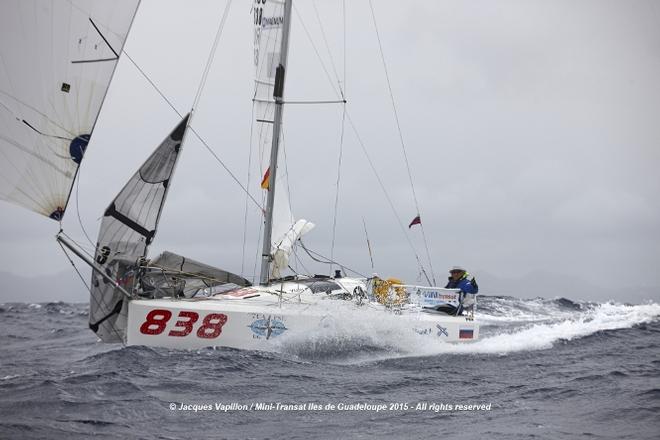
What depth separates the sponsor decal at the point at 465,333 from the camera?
12.7 metres

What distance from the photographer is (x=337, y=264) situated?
1516 cm

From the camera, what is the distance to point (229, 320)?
424 inches

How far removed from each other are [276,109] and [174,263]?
408 centimetres

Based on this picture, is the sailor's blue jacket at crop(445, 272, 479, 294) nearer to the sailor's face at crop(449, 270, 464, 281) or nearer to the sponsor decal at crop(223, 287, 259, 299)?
the sailor's face at crop(449, 270, 464, 281)

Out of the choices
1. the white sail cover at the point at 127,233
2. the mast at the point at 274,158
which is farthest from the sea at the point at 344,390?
the mast at the point at 274,158

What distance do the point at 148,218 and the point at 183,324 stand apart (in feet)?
6.53

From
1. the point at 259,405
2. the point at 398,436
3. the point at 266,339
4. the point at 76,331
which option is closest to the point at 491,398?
the point at 398,436

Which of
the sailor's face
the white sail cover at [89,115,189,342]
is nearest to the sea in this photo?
→ the white sail cover at [89,115,189,342]

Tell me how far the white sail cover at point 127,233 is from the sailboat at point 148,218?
17mm

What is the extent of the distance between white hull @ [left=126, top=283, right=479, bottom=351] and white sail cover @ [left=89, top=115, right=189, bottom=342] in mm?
784

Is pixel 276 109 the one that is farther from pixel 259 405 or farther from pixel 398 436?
pixel 398 436

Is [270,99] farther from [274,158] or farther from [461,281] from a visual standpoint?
[461,281]

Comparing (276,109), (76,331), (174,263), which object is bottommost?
(76,331)

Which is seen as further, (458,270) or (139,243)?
(458,270)
